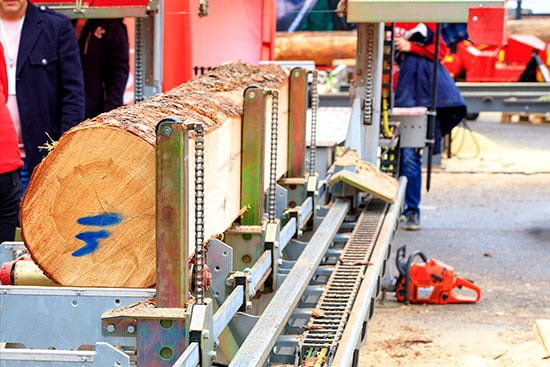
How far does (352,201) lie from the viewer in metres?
6.86

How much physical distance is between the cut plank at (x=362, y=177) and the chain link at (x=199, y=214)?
10.5ft

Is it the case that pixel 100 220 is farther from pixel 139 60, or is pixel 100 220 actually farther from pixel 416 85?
pixel 416 85

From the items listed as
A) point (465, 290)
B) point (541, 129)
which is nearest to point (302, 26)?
point (541, 129)

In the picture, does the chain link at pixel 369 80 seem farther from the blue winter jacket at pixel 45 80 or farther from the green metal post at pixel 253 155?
the green metal post at pixel 253 155

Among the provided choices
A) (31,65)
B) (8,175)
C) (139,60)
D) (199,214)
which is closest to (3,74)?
(31,65)

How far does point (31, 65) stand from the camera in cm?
582

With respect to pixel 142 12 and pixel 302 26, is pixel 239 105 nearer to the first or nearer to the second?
pixel 142 12

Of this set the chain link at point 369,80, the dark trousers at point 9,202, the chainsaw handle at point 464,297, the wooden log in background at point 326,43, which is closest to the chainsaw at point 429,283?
the chainsaw handle at point 464,297

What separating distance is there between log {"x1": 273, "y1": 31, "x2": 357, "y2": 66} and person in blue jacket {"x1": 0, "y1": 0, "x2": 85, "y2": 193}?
9381mm

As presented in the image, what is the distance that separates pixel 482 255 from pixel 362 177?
2459 mm

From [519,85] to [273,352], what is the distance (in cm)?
929

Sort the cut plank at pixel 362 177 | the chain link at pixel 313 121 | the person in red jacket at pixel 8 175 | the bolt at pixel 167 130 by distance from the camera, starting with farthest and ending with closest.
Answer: the cut plank at pixel 362 177 → the chain link at pixel 313 121 → the person in red jacket at pixel 8 175 → the bolt at pixel 167 130

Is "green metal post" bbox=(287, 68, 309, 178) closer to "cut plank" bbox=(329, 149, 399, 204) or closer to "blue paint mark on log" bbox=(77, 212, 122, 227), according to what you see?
"cut plank" bbox=(329, 149, 399, 204)

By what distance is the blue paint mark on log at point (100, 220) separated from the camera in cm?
346
